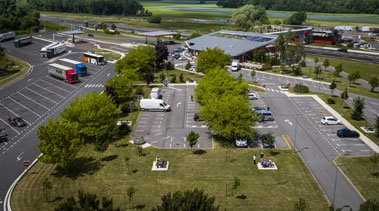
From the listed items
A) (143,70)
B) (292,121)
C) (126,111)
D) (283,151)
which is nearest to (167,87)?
(143,70)

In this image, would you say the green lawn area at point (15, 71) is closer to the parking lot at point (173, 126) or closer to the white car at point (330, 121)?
the parking lot at point (173, 126)

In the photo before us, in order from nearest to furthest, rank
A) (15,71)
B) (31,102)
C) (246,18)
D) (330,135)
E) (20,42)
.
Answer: (330,135), (31,102), (15,71), (20,42), (246,18)

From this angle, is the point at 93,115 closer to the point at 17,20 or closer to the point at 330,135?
the point at 330,135

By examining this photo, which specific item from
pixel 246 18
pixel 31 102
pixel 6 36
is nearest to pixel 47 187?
pixel 31 102

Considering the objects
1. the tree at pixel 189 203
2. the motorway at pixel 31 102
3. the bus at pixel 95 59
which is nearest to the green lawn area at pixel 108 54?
the bus at pixel 95 59

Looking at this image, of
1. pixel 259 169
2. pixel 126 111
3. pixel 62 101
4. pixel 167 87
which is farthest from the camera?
pixel 167 87

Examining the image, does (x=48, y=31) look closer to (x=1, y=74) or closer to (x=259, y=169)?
(x=1, y=74)
